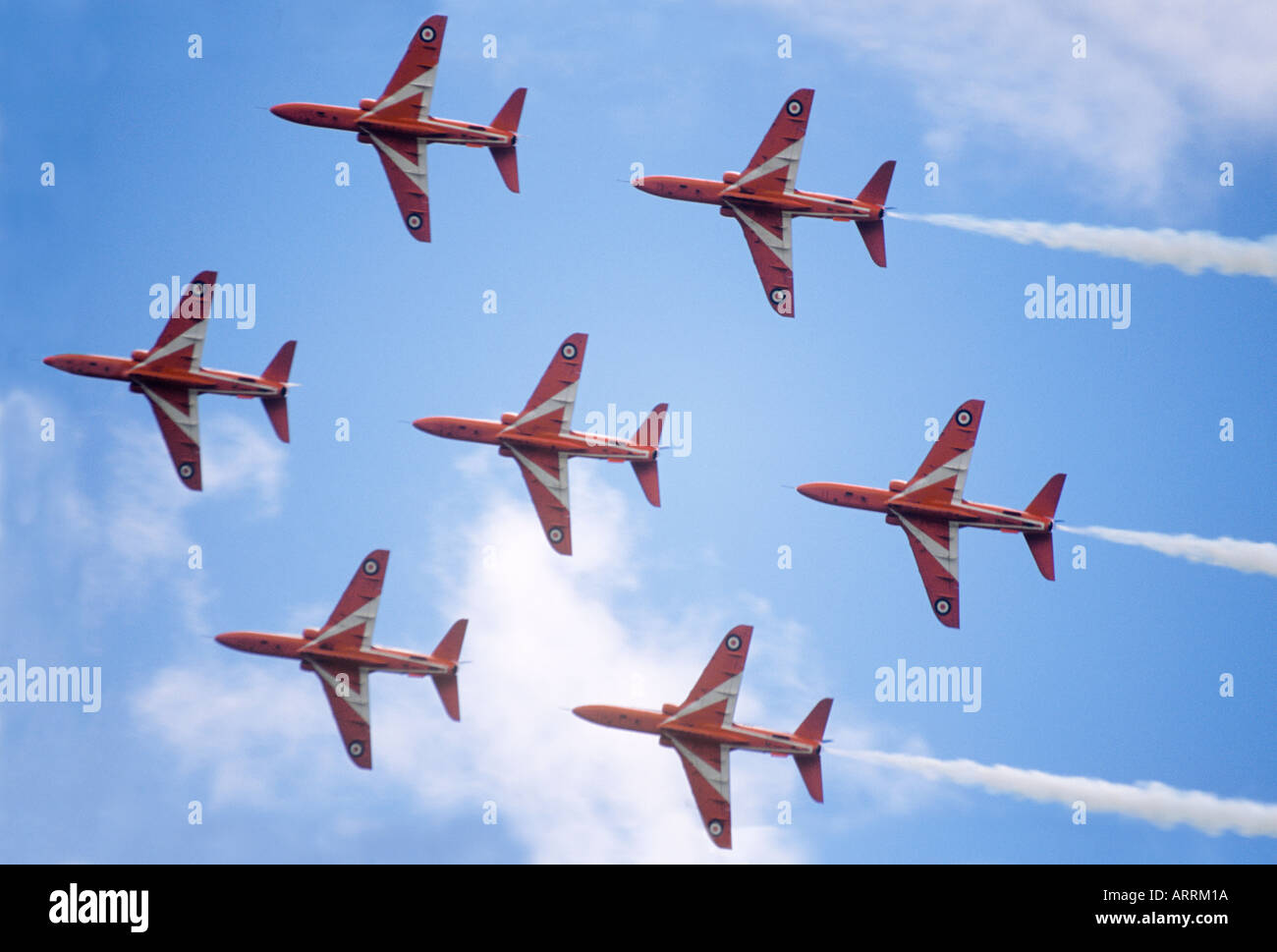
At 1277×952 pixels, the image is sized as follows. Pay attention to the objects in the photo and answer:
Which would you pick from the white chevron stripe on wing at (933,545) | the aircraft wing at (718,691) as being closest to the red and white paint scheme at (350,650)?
the aircraft wing at (718,691)

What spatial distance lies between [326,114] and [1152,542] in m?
48.5

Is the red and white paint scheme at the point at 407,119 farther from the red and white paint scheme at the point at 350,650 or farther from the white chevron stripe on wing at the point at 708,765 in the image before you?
the white chevron stripe on wing at the point at 708,765

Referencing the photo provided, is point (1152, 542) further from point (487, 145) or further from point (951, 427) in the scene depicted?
point (487, 145)

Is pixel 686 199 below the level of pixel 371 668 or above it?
above

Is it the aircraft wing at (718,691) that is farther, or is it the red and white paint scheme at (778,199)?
the red and white paint scheme at (778,199)

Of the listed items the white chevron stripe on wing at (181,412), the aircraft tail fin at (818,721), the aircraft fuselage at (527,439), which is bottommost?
the aircraft tail fin at (818,721)

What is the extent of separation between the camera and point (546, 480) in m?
102

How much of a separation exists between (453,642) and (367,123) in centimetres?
2745

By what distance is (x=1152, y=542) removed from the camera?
103 metres

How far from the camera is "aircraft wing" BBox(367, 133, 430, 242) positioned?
4055 inches

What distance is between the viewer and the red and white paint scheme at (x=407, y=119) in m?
102

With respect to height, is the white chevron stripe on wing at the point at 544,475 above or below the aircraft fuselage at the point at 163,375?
below

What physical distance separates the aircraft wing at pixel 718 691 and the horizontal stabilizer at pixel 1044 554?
15.2 metres

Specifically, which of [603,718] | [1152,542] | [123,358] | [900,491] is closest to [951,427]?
[900,491]
